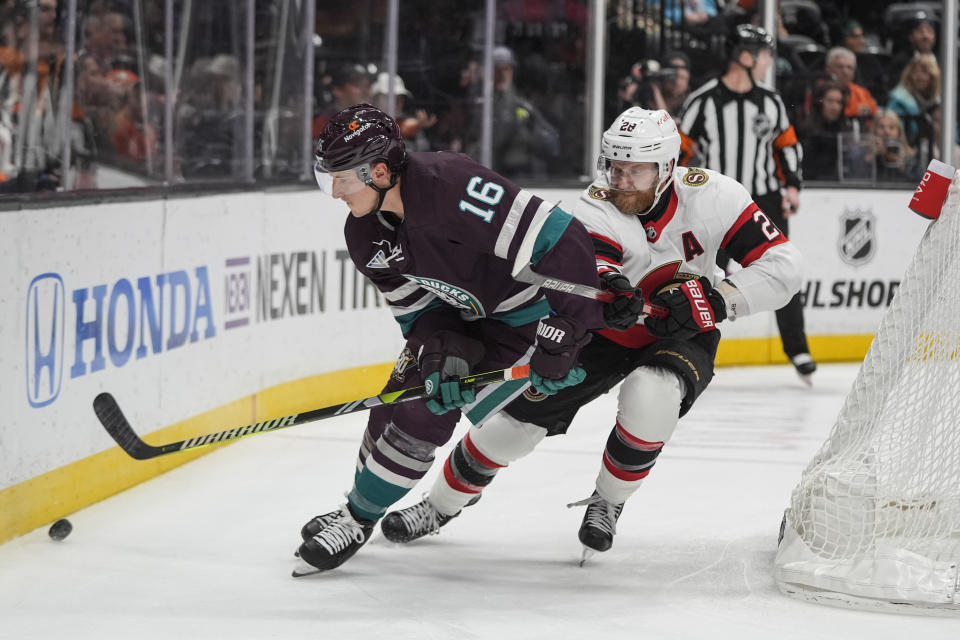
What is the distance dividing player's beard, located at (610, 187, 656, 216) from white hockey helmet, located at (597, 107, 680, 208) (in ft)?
0.11

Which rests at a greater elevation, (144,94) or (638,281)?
(144,94)

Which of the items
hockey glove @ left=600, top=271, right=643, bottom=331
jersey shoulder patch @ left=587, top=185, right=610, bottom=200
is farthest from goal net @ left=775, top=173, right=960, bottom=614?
jersey shoulder patch @ left=587, top=185, right=610, bottom=200

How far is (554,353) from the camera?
105 inches

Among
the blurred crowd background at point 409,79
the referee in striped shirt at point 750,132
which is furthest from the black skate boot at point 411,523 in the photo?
the referee in striped shirt at point 750,132

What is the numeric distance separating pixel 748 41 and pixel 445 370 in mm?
3229

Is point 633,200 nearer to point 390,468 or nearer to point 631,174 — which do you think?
point 631,174

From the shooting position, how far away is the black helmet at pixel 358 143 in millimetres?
2572

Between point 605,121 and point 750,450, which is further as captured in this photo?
point 605,121

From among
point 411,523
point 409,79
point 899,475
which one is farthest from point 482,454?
point 409,79

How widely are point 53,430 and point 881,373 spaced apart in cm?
190

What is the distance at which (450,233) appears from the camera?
2.64 meters

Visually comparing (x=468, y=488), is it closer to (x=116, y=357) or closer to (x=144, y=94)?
(x=116, y=357)

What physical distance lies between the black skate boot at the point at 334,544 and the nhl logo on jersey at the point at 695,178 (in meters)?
0.99

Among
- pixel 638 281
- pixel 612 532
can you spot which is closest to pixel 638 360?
pixel 638 281
